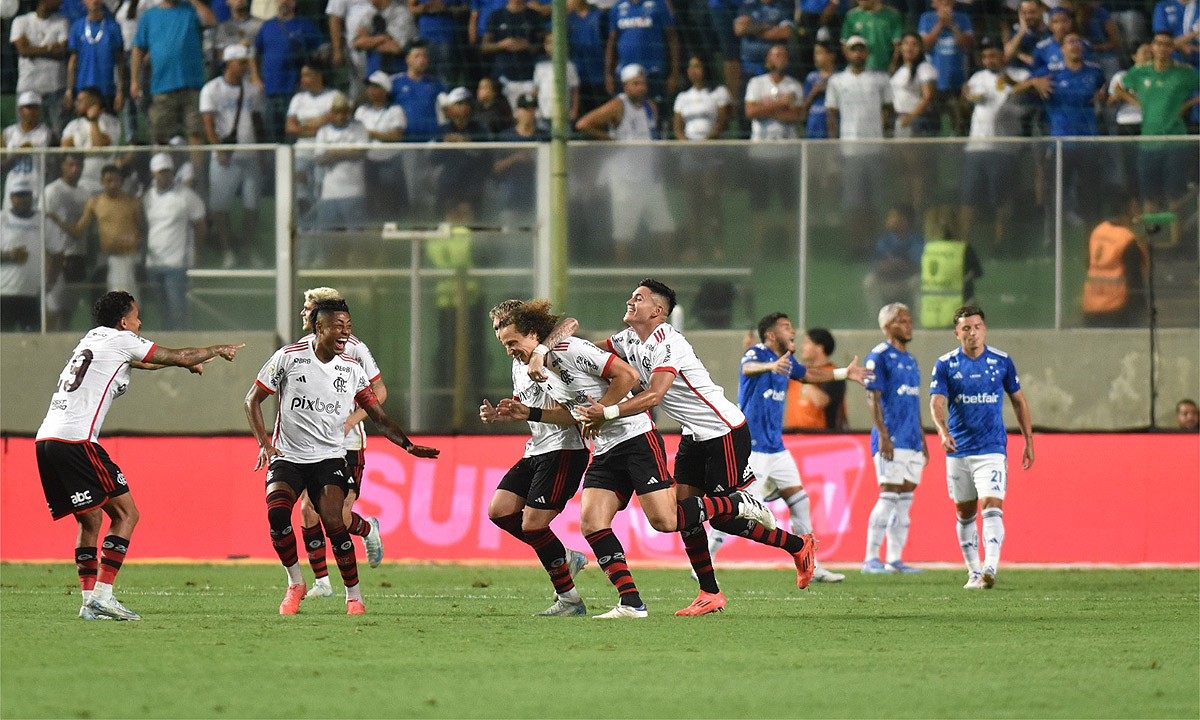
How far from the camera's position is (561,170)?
17.7 metres

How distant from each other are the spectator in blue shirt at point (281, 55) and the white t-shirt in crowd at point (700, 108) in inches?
183

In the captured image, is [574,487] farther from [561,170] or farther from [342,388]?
[561,170]

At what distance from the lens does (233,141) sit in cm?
2025

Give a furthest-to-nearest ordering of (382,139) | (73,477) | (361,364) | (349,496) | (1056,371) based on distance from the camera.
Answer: (382,139) < (1056,371) < (349,496) < (361,364) < (73,477)

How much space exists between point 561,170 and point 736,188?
2622 mm

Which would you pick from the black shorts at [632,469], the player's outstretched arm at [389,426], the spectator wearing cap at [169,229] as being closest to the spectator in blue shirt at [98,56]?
the spectator wearing cap at [169,229]

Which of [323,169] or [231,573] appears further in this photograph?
[323,169]

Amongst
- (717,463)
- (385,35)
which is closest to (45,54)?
(385,35)

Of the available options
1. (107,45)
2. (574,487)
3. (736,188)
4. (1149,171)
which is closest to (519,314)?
(574,487)

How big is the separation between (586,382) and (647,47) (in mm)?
10822

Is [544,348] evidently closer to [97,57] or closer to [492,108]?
[492,108]

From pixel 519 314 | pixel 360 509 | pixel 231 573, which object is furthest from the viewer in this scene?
pixel 360 509

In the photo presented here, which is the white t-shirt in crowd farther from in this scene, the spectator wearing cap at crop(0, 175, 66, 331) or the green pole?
the spectator wearing cap at crop(0, 175, 66, 331)

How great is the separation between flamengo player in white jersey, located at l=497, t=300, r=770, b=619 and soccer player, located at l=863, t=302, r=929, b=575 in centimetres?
487
